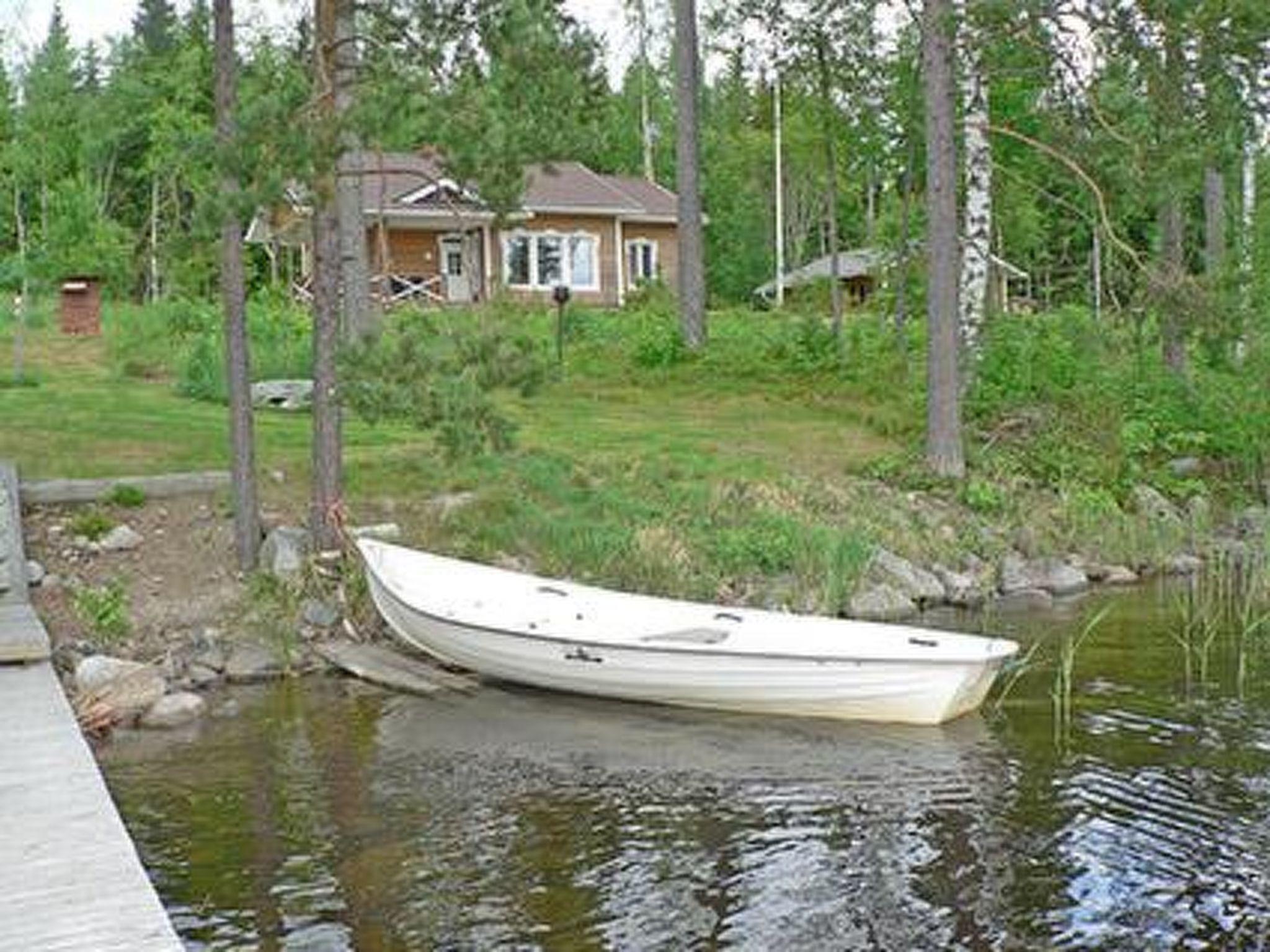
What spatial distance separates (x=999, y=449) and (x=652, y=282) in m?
19.0

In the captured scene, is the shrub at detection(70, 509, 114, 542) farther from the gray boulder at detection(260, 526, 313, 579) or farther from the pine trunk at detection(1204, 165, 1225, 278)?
the pine trunk at detection(1204, 165, 1225, 278)

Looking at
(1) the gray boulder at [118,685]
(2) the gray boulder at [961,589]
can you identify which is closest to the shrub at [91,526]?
(1) the gray boulder at [118,685]

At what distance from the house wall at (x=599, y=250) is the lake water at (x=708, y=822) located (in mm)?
25993

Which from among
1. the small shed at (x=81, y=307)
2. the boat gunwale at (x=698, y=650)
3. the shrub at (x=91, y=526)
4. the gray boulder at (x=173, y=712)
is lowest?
the gray boulder at (x=173, y=712)

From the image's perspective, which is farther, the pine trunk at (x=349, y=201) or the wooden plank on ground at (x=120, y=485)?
the wooden plank on ground at (x=120, y=485)

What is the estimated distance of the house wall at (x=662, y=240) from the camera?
3950 cm

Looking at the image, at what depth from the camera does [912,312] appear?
1087 inches

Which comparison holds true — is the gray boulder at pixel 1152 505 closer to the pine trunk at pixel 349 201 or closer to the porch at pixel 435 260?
the pine trunk at pixel 349 201

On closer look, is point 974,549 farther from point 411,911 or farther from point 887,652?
point 411,911

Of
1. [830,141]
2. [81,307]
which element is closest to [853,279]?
[830,141]

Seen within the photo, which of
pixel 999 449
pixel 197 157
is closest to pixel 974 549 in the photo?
pixel 999 449

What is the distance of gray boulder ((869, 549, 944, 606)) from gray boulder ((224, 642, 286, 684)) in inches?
206

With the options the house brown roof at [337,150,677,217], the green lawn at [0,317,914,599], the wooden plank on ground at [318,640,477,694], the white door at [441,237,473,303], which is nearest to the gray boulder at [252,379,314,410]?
the green lawn at [0,317,914,599]

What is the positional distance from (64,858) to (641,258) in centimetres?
3444
